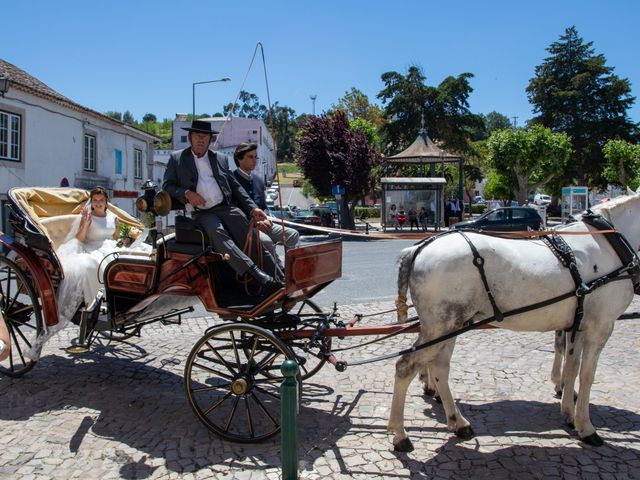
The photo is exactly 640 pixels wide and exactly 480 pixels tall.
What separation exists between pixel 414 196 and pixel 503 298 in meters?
24.6

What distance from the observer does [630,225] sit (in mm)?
4637

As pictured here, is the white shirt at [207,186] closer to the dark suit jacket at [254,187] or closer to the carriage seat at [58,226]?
the dark suit jacket at [254,187]

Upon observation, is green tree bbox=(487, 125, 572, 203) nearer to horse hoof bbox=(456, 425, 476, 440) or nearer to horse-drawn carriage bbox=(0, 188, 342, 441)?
horse-drawn carriage bbox=(0, 188, 342, 441)

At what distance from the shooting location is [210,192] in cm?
493

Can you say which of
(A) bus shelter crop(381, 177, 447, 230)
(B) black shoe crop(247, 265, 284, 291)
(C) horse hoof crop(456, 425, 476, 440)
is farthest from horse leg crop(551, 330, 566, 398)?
(A) bus shelter crop(381, 177, 447, 230)

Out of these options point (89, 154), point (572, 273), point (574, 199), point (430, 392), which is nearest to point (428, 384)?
point (430, 392)

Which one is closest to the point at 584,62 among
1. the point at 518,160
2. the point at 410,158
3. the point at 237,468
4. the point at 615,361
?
the point at 518,160

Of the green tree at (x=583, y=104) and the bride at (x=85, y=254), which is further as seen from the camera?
the green tree at (x=583, y=104)

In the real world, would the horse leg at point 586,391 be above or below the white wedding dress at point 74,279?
below

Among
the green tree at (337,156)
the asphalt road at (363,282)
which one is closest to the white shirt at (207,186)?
the asphalt road at (363,282)

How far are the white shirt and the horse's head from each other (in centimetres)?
336

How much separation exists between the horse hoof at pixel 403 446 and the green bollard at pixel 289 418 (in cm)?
118

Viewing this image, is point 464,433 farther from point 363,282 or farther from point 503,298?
point 363,282

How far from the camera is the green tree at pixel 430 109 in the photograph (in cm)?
4244
